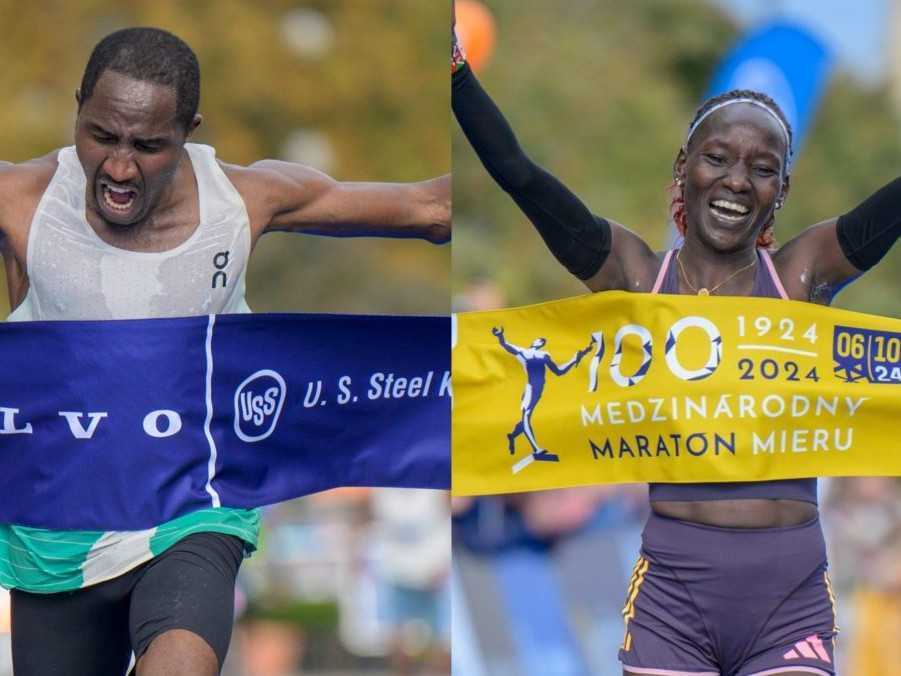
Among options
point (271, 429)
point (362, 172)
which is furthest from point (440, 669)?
point (362, 172)

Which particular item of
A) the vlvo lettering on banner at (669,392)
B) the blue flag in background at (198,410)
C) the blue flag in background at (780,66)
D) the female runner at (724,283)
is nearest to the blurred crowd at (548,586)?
the blue flag in background at (780,66)

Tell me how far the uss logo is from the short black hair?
0.85 metres

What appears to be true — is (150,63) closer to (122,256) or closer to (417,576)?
(122,256)

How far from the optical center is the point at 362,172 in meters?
38.2

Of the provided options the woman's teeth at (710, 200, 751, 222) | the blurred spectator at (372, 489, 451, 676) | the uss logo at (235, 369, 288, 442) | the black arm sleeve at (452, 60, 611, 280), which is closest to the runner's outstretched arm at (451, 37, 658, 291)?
the black arm sleeve at (452, 60, 611, 280)

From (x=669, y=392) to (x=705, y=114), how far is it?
869 millimetres

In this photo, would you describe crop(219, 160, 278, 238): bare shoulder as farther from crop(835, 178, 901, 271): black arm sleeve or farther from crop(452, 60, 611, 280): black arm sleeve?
crop(835, 178, 901, 271): black arm sleeve

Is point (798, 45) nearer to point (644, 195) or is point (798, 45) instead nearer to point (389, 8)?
point (644, 195)

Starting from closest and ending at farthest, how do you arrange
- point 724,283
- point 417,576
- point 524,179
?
1. point 524,179
2. point 724,283
3. point 417,576

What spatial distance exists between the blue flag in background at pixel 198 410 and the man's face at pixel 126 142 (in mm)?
386

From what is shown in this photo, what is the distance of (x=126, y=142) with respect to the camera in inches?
209

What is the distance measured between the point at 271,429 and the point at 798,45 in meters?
6.87

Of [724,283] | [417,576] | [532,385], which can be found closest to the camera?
[724,283]

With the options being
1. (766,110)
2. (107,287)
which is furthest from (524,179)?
(107,287)
